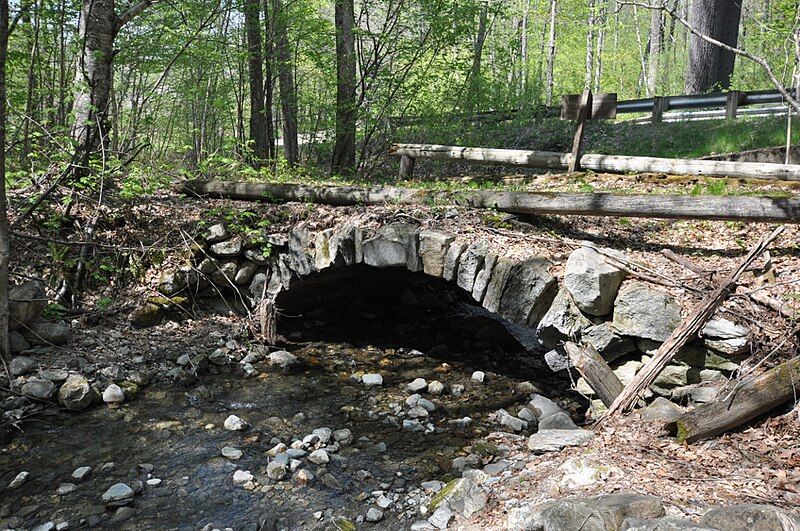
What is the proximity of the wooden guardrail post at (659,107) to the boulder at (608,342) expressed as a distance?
7.92 m

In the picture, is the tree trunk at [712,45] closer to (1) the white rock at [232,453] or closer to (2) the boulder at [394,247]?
(2) the boulder at [394,247]

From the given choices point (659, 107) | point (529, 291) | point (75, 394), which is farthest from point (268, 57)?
point (529, 291)

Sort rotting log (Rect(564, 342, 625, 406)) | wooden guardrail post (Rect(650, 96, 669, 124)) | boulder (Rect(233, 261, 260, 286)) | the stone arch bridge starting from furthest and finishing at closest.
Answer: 1. wooden guardrail post (Rect(650, 96, 669, 124))
2. boulder (Rect(233, 261, 260, 286))
3. rotting log (Rect(564, 342, 625, 406))
4. the stone arch bridge

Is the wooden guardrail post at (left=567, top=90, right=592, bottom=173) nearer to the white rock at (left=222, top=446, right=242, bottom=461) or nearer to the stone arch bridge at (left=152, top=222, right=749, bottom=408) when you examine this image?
the stone arch bridge at (left=152, top=222, right=749, bottom=408)

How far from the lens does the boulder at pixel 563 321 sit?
4.98 metres

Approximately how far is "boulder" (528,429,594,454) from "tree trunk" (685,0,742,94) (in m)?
10.1

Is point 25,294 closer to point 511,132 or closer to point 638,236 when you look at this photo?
point 638,236

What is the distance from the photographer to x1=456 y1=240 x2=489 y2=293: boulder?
5.52 meters

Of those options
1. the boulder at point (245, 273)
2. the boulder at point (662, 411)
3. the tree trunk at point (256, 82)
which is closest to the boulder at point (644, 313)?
the boulder at point (662, 411)

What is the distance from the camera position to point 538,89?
14.8m

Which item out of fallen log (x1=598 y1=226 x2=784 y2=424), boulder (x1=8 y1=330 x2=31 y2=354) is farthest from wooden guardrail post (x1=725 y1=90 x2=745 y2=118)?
boulder (x1=8 y1=330 x2=31 y2=354)

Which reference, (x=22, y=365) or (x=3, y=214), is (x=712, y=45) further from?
(x=22, y=365)

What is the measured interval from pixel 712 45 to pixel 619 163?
21.9ft

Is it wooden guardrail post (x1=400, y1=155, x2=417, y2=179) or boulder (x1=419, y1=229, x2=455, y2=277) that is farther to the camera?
wooden guardrail post (x1=400, y1=155, x2=417, y2=179)
